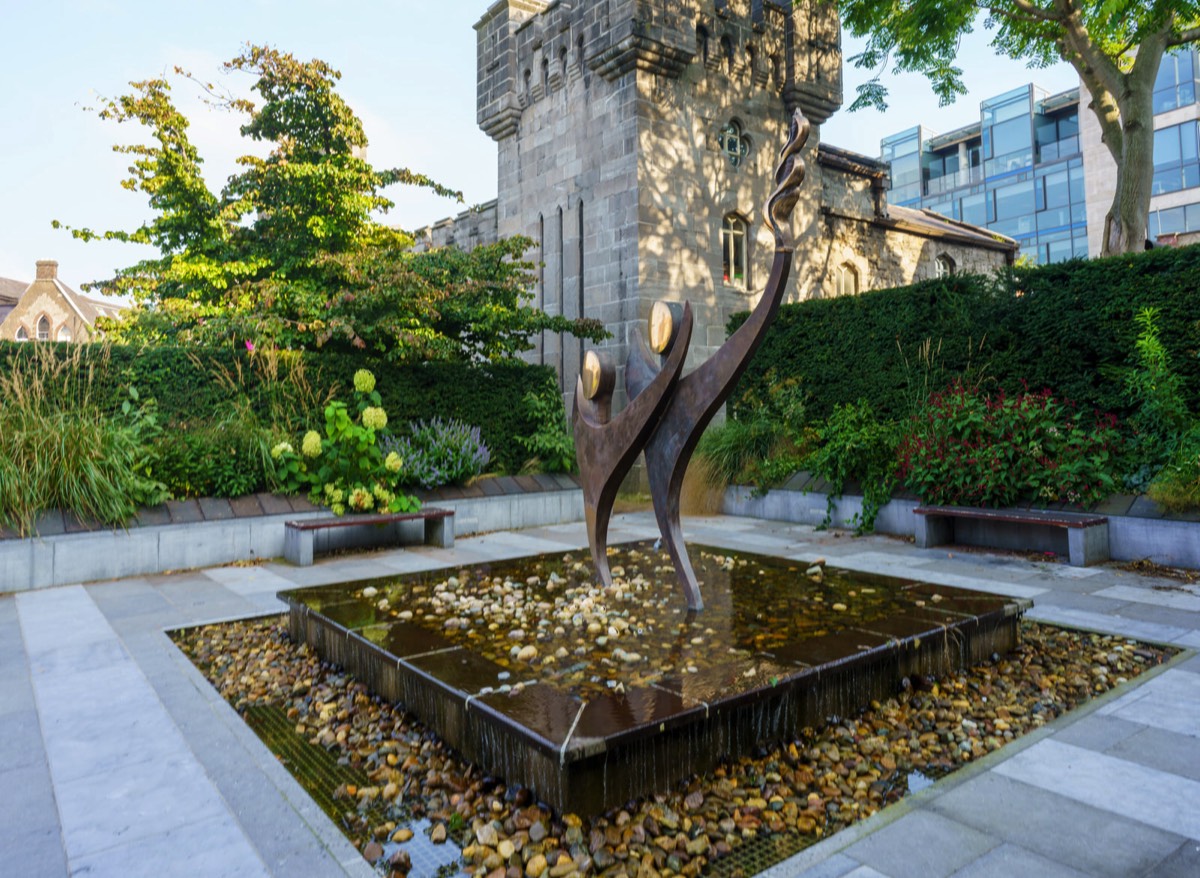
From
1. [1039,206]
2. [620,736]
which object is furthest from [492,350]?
[1039,206]

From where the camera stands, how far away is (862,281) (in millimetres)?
16906

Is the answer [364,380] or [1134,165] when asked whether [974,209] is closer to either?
[1134,165]

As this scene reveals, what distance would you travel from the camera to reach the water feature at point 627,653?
2732mm

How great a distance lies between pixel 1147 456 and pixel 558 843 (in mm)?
7481

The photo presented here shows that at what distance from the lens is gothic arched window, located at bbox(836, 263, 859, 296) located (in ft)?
54.0

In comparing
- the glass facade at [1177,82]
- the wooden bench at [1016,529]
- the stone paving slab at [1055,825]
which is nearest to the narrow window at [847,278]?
the wooden bench at [1016,529]

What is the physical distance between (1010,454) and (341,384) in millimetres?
7498

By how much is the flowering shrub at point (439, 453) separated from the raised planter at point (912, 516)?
3.62 metres

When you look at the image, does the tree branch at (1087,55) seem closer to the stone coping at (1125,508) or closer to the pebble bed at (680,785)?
the stone coping at (1125,508)

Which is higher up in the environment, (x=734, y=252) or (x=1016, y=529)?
(x=734, y=252)

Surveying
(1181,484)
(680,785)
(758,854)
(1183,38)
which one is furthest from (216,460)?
(1183,38)

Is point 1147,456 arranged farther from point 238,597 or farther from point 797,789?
point 238,597

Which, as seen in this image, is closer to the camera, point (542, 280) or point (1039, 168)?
point (542, 280)

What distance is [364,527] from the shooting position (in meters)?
8.30
